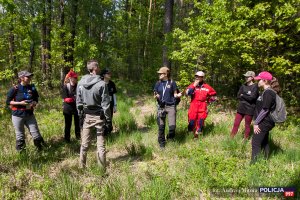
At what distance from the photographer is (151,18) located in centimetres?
2259

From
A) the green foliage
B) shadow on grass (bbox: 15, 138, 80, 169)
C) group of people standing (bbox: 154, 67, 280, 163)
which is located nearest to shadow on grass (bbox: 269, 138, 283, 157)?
group of people standing (bbox: 154, 67, 280, 163)

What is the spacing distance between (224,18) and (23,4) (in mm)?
9106

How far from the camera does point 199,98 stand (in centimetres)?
677

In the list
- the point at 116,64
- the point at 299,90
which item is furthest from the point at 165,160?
the point at 116,64

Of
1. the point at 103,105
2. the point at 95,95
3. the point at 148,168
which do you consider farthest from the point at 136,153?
the point at 95,95

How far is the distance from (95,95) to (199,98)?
3111 millimetres

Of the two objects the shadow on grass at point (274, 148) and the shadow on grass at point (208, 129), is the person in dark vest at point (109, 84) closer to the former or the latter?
the shadow on grass at point (208, 129)

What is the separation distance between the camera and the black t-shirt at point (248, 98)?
6410mm

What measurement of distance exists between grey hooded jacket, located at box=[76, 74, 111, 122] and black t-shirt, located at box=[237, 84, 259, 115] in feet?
12.1

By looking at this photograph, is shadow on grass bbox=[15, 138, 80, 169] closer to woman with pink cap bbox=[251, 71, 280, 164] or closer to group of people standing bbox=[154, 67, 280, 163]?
group of people standing bbox=[154, 67, 280, 163]

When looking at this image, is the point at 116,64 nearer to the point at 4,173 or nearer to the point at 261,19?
the point at 261,19

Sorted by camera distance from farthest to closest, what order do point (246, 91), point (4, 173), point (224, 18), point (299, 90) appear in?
point (299, 90) → point (224, 18) → point (246, 91) → point (4, 173)

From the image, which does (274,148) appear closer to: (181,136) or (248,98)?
(248,98)

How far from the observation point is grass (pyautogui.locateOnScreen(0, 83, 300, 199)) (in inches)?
154
